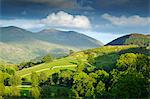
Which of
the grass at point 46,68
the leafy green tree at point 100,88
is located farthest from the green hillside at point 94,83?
the grass at point 46,68

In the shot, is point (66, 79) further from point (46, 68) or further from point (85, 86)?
point (46, 68)

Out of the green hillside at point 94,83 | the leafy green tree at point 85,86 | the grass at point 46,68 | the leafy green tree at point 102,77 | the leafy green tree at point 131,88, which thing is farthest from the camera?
the grass at point 46,68

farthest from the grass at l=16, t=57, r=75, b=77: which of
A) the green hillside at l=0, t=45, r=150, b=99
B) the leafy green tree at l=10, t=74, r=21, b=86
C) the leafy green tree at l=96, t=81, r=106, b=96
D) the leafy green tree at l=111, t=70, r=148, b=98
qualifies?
the leafy green tree at l=111, t=70, r=148, b=98

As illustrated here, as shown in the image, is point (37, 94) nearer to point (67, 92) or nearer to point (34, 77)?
point (67, 92)

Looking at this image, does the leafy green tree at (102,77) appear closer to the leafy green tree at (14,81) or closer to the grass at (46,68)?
the leafy green tree at (14,81)

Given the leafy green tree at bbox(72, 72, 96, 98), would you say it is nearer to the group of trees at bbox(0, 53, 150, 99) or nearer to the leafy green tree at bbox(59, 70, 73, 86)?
the group of trees at bbox(0, 53, 150, 99)

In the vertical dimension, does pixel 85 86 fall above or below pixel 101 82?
below

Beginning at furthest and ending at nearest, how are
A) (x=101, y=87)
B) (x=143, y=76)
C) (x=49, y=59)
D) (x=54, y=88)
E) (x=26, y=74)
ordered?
1. (x=49, y=59)
2. (x=26, y=74)
3. (x=54, y=88)
4. (x=101, y=87)
5. (x=143, y=76)

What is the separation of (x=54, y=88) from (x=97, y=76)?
16789 mm

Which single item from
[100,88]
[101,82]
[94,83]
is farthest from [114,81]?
[94,83]

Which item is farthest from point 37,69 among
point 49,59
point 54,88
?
point 54,88

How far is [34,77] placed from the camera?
130m

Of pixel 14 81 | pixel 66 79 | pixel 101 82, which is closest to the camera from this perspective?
pixel 101 82

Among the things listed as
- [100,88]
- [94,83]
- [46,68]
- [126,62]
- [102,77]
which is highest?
[46,68]
